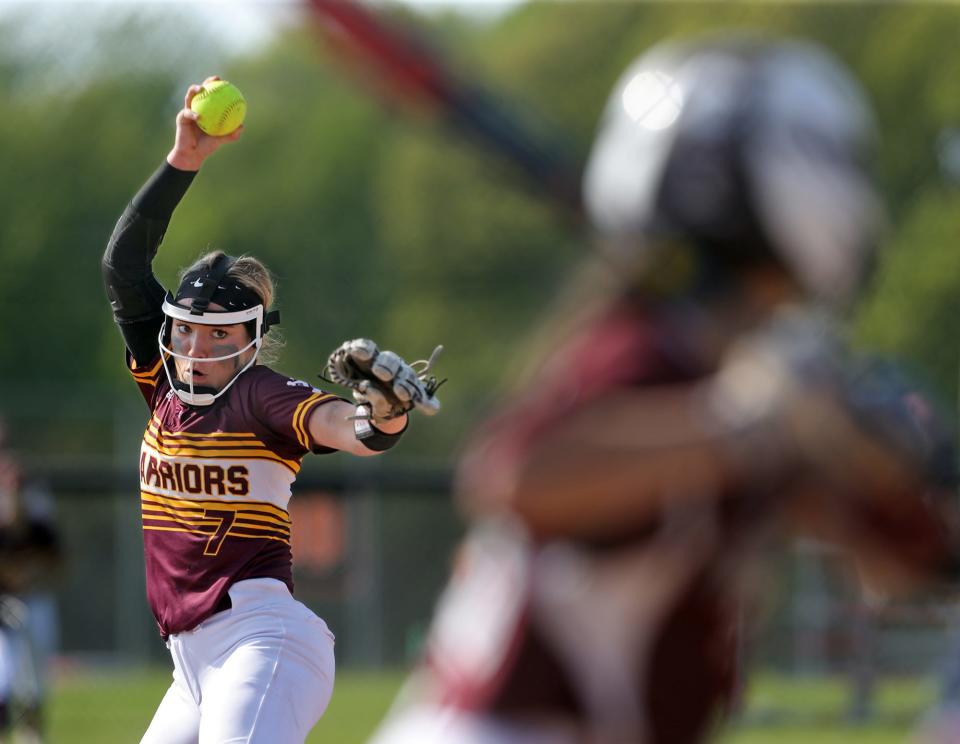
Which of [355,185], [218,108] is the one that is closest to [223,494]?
[218,108]

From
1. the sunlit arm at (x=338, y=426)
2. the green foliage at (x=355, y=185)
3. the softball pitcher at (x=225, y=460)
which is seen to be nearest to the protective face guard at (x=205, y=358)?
the softball pitcher at (x=225, y=460)

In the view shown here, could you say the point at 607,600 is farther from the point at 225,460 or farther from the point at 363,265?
the point at 363,265

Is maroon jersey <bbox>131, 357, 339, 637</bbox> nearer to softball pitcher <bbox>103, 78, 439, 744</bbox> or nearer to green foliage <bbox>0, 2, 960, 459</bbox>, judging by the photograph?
softball pitcher <bbox>103, 78, 439, 744</bbox>

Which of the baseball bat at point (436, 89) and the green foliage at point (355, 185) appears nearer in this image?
the baseball bat at point (436, 89)

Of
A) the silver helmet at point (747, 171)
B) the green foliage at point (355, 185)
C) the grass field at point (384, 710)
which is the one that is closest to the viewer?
the silver helmet at point (747, 171)

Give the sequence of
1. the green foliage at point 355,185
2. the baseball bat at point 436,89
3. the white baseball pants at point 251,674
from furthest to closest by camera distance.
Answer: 1. the green foliage at point 355,185
2. the white baseball pants at point 251,674
3. the baseball bat at point 436,89

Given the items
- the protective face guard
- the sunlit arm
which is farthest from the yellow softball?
the sunlit arm

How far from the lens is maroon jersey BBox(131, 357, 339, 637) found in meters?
5.95

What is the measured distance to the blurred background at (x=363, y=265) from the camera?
20984 mm

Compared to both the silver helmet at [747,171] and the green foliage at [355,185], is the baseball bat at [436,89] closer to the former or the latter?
the silver helmet at [747,171]

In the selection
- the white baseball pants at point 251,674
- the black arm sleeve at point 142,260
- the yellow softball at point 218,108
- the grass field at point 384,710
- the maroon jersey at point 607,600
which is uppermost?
the yellow softball at point 218,108

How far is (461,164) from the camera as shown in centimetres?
3988

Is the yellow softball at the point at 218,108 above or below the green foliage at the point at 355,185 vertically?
below

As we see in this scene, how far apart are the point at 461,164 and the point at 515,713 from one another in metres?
37.0
